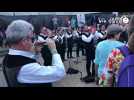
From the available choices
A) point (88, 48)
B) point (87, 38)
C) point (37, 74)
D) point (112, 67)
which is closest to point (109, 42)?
point (112, 67)

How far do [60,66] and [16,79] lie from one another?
8.0 inches

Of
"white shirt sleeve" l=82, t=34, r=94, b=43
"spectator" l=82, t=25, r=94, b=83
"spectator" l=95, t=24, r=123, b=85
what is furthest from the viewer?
"white shirt sleeve" l=82, t=34, r=94, b=43

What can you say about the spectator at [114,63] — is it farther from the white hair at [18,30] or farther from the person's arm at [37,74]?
the white hair at [18,30]

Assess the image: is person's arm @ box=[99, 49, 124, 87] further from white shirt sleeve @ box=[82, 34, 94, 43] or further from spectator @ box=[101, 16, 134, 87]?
white shirt sleeve @ box=[82, 34, 94, 43]

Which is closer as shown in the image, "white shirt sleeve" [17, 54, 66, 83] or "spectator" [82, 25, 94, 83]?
"white shirt sleeve" [17, 54, 66, 83]

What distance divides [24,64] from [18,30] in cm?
15

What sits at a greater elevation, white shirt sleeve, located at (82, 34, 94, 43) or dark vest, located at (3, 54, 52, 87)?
white shirt sleeve, located at (82, 34, 94, 43)

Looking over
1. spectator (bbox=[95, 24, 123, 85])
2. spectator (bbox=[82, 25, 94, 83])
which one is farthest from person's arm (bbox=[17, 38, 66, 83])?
spectator (bbox=[82, 25, 94, 83])

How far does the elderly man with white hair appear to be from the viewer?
1571 mm
